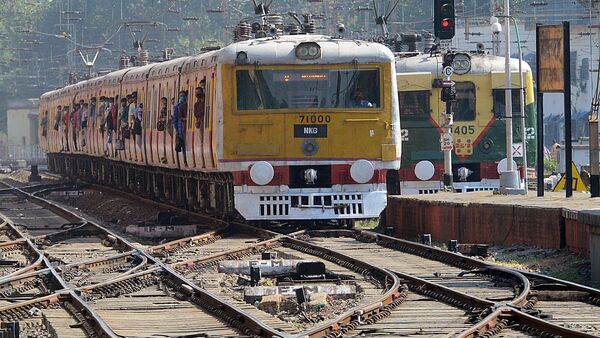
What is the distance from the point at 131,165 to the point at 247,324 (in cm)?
2174

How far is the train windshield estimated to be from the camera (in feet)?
67.5

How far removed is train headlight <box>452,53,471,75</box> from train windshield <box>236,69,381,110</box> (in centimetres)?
685

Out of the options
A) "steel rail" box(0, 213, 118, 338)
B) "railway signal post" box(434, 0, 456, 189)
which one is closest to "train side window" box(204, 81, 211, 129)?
"railway signal post" box(434, 0, 456, 189)

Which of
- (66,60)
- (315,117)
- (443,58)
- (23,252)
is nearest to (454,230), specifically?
(315,117)

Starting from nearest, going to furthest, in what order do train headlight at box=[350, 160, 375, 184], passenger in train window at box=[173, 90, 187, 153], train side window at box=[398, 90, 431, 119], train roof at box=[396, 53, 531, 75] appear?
train headlight at box=[350, 160, 375, 184] → passenger in train window at box=[173, 90, 187, 153] → train side window at box=[398, 90, 431, 119] → train roof at box=[396, 53, 531, 75]

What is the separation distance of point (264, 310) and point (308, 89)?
9560mm

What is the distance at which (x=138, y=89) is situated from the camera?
29500 mm

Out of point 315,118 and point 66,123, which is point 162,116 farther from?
point 66,123

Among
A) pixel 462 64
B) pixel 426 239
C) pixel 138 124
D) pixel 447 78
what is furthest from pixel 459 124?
pixel 426 239

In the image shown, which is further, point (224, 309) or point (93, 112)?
point (93, 112)

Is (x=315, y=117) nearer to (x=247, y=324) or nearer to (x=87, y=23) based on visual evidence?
(x=247, y=324)

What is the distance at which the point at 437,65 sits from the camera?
2859cm

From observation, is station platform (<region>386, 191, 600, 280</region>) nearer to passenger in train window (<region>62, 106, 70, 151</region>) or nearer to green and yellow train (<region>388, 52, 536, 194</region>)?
green and yellow train (<region>388, 52, 536, 194</region>)

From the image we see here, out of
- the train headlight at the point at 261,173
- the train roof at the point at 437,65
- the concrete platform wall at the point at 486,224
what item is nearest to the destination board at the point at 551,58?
the concrete platform wall at the point at 486,224
